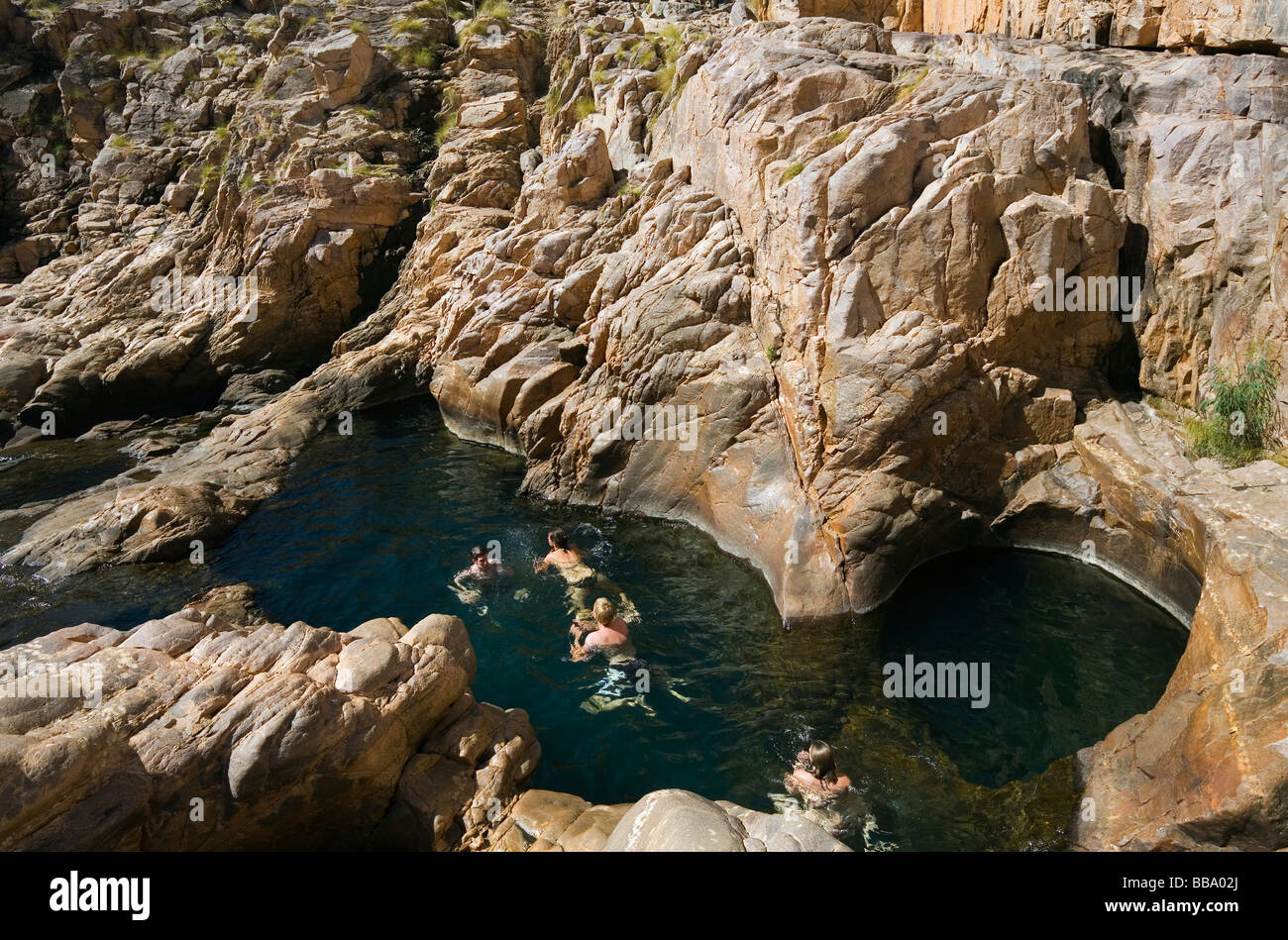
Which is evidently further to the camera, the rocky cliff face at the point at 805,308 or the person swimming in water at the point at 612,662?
the rocky cliff face at the point at 805,308

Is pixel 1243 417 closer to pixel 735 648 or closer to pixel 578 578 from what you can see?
pixel 735 648

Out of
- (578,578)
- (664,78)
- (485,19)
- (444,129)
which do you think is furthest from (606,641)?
(485,19)

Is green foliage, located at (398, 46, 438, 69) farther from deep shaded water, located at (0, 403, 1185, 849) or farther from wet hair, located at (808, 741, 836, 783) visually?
wet hair, located at (808, 741, 836, 783)

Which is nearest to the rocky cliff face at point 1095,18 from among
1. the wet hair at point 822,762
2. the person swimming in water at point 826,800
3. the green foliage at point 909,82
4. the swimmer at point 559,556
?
the green foliage at point 909,82

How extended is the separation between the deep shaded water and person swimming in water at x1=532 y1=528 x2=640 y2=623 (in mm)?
241

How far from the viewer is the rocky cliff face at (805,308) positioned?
468 inches

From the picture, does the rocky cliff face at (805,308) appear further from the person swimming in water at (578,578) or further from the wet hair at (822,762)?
the wet hair at (822,762)

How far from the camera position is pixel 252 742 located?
698cm

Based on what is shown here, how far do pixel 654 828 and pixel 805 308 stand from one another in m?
9.15

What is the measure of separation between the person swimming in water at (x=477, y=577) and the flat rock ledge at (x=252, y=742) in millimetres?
4327

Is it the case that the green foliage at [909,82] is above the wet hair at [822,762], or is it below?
above

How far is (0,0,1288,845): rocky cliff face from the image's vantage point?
11.9 m

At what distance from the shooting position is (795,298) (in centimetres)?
1351

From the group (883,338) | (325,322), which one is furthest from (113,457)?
(883,338)
